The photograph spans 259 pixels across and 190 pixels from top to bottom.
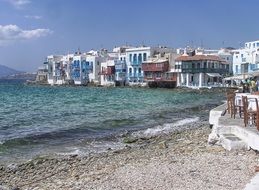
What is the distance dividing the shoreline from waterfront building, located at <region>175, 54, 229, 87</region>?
206ft

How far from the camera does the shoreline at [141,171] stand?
9469mm

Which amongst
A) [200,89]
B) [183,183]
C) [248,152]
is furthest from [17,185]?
[200,89]

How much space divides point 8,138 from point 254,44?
69.5m

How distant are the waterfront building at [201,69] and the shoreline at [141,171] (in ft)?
206

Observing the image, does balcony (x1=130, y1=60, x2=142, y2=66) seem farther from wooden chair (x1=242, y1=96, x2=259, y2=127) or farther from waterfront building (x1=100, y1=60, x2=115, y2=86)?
wooden chair (x1=242, y1=96, x2=259, y2=127)

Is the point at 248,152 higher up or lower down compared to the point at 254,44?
lower down

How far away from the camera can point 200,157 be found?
12016 mm

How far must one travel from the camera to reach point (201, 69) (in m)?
76.9

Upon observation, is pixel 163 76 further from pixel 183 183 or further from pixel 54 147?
pixel 183 183

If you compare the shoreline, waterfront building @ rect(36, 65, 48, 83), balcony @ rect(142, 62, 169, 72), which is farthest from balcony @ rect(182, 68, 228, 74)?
waterfront building @ rect(36, 65, 48, 83)

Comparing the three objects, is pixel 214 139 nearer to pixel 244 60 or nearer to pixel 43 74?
pixel 244 60

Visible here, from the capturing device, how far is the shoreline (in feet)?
31.1

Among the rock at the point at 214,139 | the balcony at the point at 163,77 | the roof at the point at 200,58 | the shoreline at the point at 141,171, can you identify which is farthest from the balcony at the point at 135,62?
the rock at the point at 214,139

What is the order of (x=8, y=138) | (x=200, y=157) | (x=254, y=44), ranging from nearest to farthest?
(x=200, y=157)
(x=8, y=138)
(x=254, y=44)
